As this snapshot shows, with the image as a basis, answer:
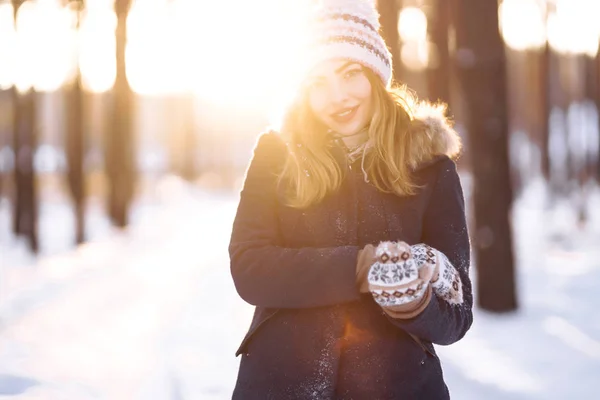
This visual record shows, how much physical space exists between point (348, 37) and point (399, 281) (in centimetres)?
87

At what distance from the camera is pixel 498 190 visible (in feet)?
22.6

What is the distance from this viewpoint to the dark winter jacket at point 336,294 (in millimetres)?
1862

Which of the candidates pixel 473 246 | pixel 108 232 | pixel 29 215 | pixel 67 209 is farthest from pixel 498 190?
pixel 67 209

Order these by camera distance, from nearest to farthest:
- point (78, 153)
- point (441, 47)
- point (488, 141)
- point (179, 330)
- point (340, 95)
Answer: point (340, 95) → point (179, 330) → point (488, 141) → point (441, 47) → point (78, 153)

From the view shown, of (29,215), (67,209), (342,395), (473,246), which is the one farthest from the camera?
(67,209)

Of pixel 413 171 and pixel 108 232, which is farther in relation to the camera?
pixel 108 232

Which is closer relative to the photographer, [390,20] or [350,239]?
[350,239]

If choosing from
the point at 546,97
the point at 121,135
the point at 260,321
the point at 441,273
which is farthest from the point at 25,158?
the point at 441,273

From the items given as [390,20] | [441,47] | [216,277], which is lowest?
[216,277]

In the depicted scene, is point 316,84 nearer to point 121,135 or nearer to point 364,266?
point 364,266

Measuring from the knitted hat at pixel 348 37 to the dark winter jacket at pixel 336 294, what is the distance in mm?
376

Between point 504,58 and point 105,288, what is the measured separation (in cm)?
596

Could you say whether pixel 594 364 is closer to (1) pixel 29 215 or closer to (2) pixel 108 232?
(1) pixel 29 215

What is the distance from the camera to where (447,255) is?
1957 millimetres
